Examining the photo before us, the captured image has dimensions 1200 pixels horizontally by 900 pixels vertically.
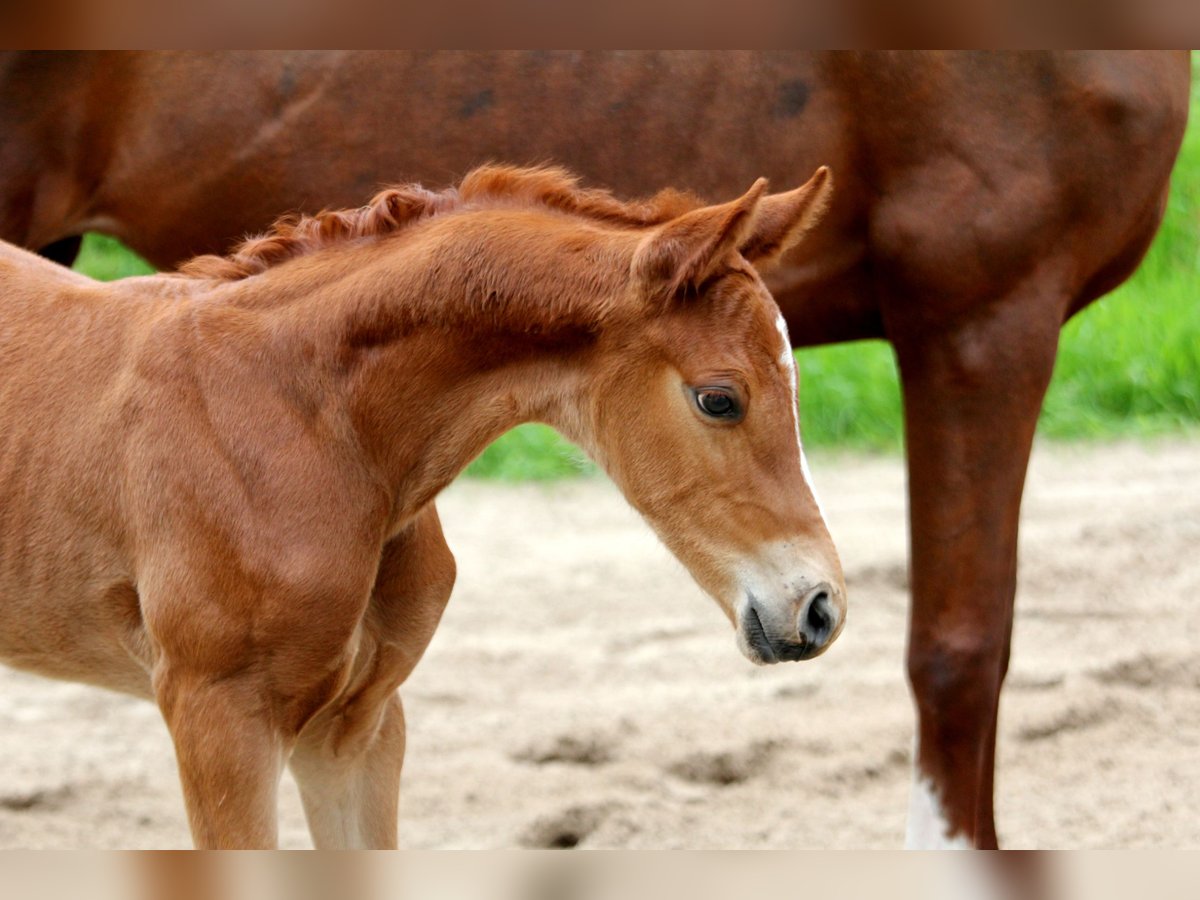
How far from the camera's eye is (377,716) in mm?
2430

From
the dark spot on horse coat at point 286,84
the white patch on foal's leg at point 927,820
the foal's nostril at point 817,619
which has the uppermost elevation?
the dark spot on horse coat at point 286,84

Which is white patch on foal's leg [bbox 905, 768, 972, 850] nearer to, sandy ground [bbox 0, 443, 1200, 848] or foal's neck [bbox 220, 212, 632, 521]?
sandy ground [bbox 0, 443, 1200, 848]

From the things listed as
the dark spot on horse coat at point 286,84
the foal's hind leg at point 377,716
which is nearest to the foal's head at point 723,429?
the foal's hind leg at point 377,716

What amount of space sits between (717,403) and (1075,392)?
525 cm

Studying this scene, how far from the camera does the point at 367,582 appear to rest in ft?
7.06

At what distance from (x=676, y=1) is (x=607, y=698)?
400 cm

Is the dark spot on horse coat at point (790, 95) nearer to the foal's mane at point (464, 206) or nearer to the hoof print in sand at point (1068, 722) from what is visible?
the foal's mane at point (464, 206)

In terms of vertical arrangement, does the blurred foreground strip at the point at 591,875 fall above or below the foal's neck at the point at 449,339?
below

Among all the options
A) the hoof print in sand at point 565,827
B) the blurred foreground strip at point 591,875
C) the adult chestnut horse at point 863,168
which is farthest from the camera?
the hoof print in sand at point 565,827

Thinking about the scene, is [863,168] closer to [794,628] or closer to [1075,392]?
[794,628]

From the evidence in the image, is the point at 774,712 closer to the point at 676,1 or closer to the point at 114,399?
the point at 114,399

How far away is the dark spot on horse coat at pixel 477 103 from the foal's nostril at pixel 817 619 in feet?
5.09

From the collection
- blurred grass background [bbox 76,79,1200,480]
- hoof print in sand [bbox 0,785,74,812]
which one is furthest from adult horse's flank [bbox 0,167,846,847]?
blurred grass background [bbox 76,79,1200,480]

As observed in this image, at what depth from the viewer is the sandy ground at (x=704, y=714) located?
3.73 m
